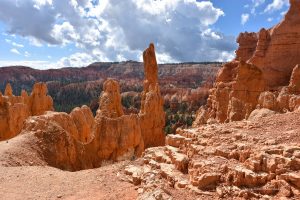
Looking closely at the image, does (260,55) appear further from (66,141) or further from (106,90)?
(66,141)

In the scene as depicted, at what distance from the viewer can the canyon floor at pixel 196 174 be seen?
8414 millimetres

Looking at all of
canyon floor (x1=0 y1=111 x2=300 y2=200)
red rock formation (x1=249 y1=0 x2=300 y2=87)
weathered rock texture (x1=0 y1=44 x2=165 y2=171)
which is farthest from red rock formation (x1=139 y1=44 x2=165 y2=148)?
canyon floor (x1=0 y1=111 x2=300 y2=200)

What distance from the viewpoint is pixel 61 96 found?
117750 millimetres

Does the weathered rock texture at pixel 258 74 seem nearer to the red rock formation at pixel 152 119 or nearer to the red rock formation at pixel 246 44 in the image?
the red rock formation at pixel 246 44

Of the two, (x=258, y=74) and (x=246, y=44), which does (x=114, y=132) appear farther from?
(x=246, y=44)

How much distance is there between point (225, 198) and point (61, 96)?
11354cm

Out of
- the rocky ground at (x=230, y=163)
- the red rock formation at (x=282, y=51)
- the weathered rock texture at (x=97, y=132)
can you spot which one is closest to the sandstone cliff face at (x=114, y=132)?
the weathered rock texture at (x=97, y=132)

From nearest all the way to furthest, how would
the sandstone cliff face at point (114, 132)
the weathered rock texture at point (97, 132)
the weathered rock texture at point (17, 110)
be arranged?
the weathered rock texture at point (97, 132) < the sandstone cliff face at point (114, 132) < the weathered rock texture at point (17, 110)

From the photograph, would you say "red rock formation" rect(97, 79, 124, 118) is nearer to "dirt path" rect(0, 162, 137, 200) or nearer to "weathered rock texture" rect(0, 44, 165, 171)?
"weathered rock texture" rect(0, 44, 165, 171)

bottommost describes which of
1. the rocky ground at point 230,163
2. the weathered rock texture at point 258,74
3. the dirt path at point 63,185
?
the dirt path at point 63,185

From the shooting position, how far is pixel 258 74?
24.1 metres

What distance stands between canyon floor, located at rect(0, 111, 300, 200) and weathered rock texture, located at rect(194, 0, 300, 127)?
26.1 ft

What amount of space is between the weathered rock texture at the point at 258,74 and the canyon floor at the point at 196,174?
26.1ft

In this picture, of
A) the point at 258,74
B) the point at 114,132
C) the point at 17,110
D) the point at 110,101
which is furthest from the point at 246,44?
the point at 17,110
